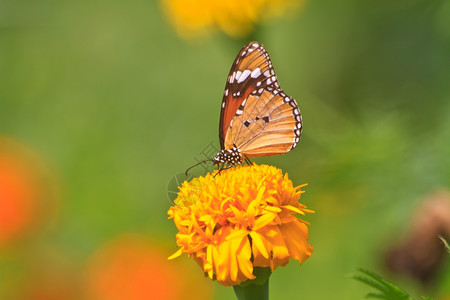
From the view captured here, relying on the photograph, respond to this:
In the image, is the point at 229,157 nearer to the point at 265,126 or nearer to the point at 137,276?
the point at 265,126

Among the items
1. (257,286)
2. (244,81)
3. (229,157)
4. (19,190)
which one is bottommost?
(257,286)

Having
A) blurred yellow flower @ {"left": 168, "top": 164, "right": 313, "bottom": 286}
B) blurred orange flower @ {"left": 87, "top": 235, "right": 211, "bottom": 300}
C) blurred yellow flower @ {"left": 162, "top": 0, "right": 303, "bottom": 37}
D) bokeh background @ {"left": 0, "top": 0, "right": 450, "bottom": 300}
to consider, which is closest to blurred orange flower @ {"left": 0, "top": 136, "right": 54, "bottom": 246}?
bokeh background @ {"left": 0, "top": 0, "right": 450, "bottom": 300}

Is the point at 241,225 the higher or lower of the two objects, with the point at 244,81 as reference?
lower

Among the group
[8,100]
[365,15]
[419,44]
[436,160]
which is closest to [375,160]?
[436,160]

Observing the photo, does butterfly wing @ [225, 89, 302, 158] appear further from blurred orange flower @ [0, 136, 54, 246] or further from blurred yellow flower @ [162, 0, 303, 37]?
blurred orange flower @ [0, 136, 54, 246]

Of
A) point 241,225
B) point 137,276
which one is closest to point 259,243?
point 241,225

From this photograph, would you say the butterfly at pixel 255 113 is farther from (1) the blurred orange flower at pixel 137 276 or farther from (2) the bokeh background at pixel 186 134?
(1) the blurred orange flower at pixel 137 276

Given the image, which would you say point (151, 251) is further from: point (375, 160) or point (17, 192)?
point (375, 160)
